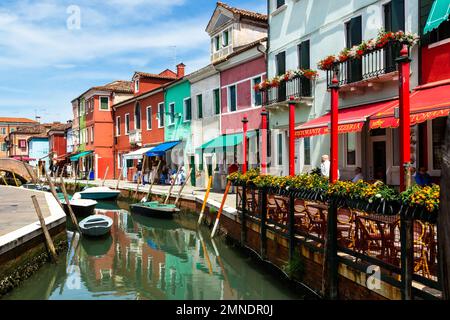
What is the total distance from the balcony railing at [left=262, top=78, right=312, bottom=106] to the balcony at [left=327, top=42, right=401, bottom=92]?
5.78ft

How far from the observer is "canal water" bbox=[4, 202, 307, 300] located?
9289 mm

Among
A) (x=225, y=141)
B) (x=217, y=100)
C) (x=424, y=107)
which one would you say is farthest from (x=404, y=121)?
(x=217, y=100)

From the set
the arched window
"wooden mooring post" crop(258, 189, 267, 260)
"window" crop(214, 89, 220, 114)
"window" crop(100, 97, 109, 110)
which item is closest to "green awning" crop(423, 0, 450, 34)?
"wooden mooring post" crop(258, 189, 267, 260)

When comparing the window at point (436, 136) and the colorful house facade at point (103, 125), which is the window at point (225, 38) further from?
the colorful house facade at point (103, 125)

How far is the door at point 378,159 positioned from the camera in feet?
42.8

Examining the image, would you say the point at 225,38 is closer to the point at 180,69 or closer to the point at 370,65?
the point at 180,69

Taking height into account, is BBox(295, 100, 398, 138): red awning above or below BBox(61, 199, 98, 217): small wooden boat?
above

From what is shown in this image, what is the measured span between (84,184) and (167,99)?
10910 mm

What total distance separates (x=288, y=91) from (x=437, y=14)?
22.3ft

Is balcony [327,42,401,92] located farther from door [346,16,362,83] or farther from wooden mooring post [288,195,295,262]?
wooden mooring post [288,195,295,262]

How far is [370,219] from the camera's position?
6.24 metres

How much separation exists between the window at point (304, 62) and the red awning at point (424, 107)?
4961 mm

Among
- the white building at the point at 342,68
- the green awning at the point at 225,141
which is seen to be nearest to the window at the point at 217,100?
the green awning at the point at 225,141

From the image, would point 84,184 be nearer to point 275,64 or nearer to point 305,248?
point 275,64
